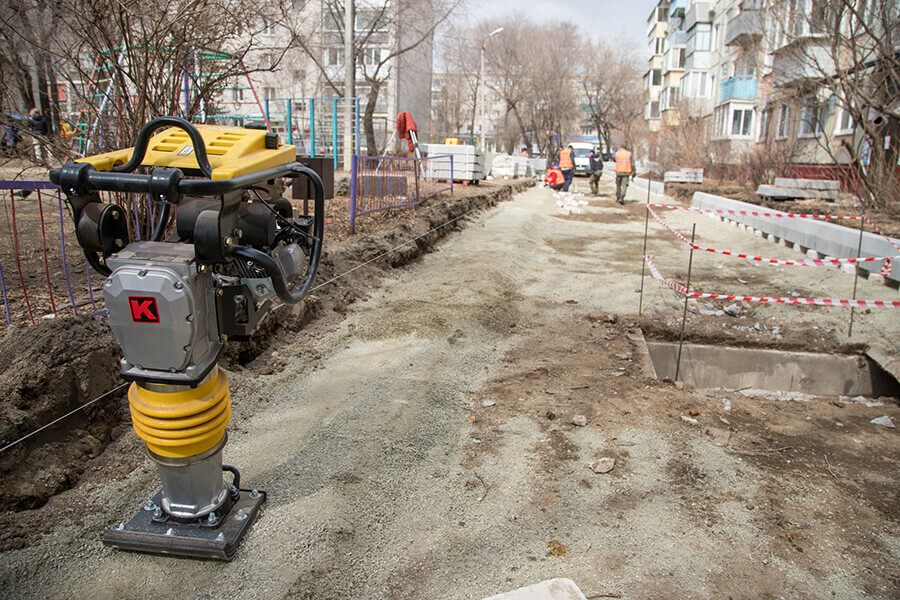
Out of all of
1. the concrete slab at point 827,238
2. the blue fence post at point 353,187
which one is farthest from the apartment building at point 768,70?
the blue fence post at point 353,187

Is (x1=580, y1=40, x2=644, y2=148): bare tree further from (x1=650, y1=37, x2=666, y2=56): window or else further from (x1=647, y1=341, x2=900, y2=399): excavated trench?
(x1=647, y1=341, x2=900, y2=399): excavated trench

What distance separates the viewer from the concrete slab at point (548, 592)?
224 cm

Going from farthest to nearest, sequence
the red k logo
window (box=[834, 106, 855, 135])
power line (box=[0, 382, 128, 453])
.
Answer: window (box=[834, 106, 855, 135]) → power line (box=[0, 382, 128, 453]) → the red k logo

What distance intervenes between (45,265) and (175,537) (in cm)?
307

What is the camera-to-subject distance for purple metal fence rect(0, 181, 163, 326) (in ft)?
13.1

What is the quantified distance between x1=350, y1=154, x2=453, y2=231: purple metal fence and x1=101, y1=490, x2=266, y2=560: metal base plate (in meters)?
6.63

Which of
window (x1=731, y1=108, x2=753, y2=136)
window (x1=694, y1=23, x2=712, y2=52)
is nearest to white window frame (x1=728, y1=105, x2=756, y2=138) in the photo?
window (x1=731, y1=108, x2=753, y2=136)

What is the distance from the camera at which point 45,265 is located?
14.5ft

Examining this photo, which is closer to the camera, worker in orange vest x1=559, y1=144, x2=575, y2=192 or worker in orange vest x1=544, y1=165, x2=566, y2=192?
worker in orange vest x1=559, y1=144, x2=575, y2=192

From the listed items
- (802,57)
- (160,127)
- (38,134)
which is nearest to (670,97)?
(802,57)

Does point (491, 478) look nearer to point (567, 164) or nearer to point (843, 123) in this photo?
point (567, 164)

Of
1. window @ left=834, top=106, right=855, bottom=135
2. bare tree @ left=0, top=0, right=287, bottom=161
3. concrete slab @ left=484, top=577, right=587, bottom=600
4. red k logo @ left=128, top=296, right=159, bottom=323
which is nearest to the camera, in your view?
red k logo @ left=128, top=296, right=159, bottom=323

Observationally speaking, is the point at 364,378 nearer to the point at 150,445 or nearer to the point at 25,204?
the point at 150,445

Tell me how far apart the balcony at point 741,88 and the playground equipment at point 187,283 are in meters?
37.5
